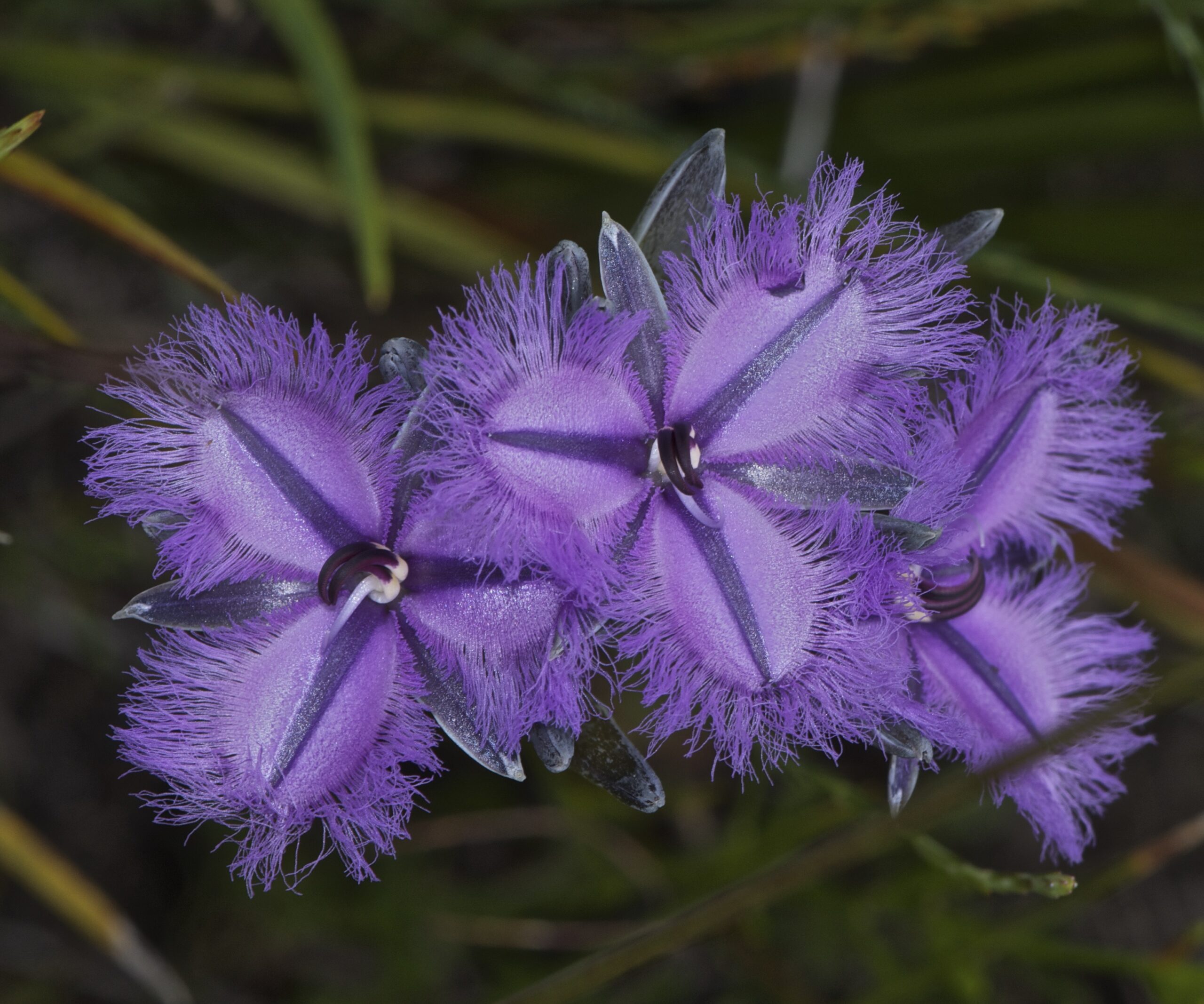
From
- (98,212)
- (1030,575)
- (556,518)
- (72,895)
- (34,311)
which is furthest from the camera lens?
A: (72,895)

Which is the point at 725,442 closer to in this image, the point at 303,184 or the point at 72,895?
the point at 72,895

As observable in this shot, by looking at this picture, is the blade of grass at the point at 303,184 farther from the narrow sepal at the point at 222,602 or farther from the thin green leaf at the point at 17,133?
the narrow sepal at the point at 222,602

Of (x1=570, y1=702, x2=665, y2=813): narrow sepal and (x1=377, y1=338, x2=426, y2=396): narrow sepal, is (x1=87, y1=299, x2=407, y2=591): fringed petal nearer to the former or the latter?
(x1=377, y1=338, x2=426, y2=396): narrow sepal

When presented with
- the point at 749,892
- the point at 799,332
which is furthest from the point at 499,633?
the point at 749,892

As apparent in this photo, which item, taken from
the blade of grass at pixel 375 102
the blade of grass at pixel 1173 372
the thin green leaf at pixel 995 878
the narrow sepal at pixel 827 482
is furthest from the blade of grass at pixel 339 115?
the blade of grass at pixel 1173 372

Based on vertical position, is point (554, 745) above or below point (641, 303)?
below

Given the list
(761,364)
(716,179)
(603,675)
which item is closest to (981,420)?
(761,364)

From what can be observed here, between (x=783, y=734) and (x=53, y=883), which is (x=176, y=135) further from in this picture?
(x=783, y=734)
